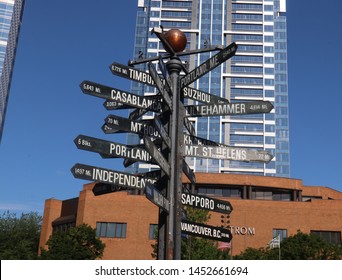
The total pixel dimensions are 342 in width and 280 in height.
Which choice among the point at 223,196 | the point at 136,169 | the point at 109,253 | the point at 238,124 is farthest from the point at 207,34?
the point at 109,253

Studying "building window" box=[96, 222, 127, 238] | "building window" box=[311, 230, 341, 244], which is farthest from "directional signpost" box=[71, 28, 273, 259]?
"building window" box=[311, 230, 341, 244]

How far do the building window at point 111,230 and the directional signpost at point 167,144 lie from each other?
46015 millimetres

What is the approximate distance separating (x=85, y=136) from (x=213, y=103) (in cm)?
246

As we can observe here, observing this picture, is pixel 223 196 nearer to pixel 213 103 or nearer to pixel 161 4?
pixel 213 103

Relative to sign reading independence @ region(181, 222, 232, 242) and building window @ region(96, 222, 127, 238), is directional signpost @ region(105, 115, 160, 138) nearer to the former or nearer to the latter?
sign reading independence @ region(181, 222, 232, 242)

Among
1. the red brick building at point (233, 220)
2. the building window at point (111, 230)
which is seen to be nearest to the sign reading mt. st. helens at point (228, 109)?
the red brick building at point (233, 220)

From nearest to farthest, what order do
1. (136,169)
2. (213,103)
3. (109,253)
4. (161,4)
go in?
(213,103) → (109,253) → (136,169) → (161,4)

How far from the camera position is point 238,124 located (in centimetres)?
11075

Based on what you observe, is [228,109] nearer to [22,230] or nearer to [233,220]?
[233,220]

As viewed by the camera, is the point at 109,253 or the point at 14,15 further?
→ the point at 14,15

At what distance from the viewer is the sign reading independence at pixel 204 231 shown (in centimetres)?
711

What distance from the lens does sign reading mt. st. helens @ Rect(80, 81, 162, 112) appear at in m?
7.23

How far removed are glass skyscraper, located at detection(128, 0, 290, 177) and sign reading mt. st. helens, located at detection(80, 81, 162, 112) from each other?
3789 inches
